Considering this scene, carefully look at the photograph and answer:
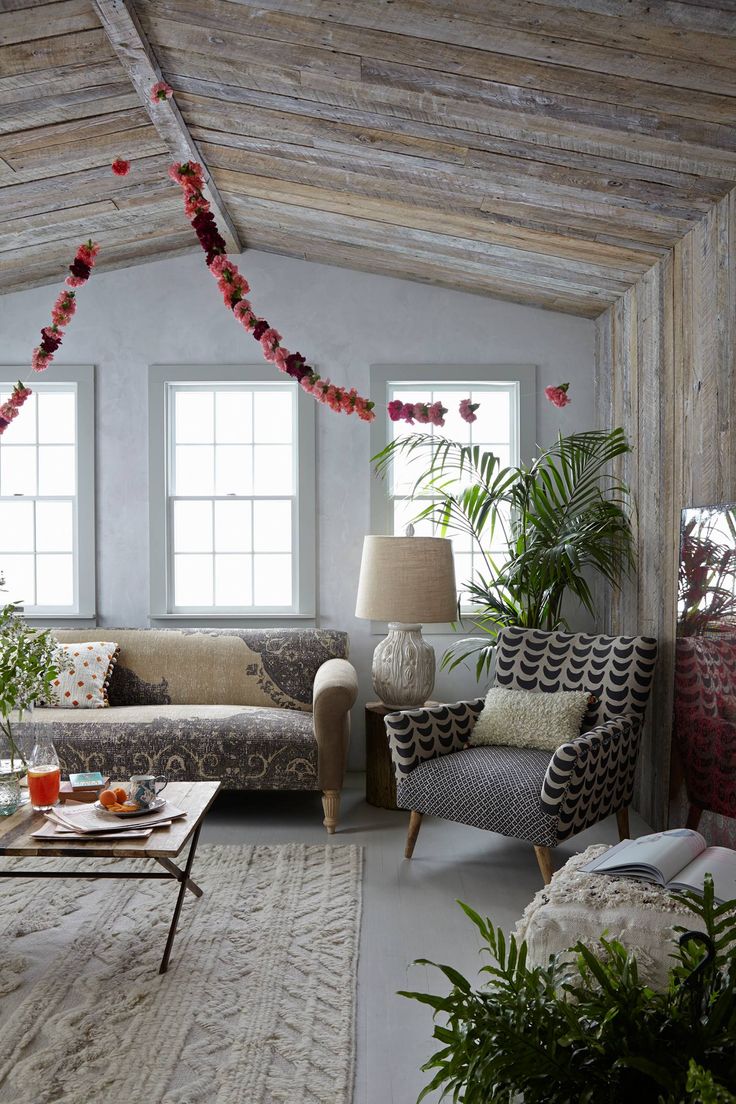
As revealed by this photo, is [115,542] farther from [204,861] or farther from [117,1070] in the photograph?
[117,1070]

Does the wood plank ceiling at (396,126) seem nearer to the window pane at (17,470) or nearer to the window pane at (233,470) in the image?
the window pane at (17,470)

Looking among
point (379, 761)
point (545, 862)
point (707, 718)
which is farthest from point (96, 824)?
point (707, 718)

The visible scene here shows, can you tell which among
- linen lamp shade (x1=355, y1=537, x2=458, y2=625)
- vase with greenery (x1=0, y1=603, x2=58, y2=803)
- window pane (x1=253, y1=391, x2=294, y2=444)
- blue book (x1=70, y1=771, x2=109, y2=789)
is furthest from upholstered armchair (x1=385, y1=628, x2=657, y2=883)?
window pane (x1=253, y1=391, x2=294, y2=444)

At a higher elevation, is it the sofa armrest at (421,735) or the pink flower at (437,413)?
the pink flower at (437,413)

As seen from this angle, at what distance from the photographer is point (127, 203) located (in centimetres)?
429

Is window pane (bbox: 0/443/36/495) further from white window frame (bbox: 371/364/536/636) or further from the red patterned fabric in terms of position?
the red patterned fabric

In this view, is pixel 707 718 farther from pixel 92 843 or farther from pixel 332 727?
pixel 92 843

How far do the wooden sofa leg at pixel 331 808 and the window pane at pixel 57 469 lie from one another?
2410 millimetres

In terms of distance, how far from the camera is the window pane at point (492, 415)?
5.12 metres

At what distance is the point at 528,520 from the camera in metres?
4.55

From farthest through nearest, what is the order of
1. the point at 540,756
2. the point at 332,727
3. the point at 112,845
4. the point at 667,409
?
the point at 332,727 < the point at 667,409 < the point at 540,756 < the point at 112,845

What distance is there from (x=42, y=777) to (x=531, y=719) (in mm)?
1953

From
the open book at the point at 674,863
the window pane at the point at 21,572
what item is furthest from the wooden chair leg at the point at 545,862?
the window pane at the point at 21,572

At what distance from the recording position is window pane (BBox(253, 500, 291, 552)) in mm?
5172
